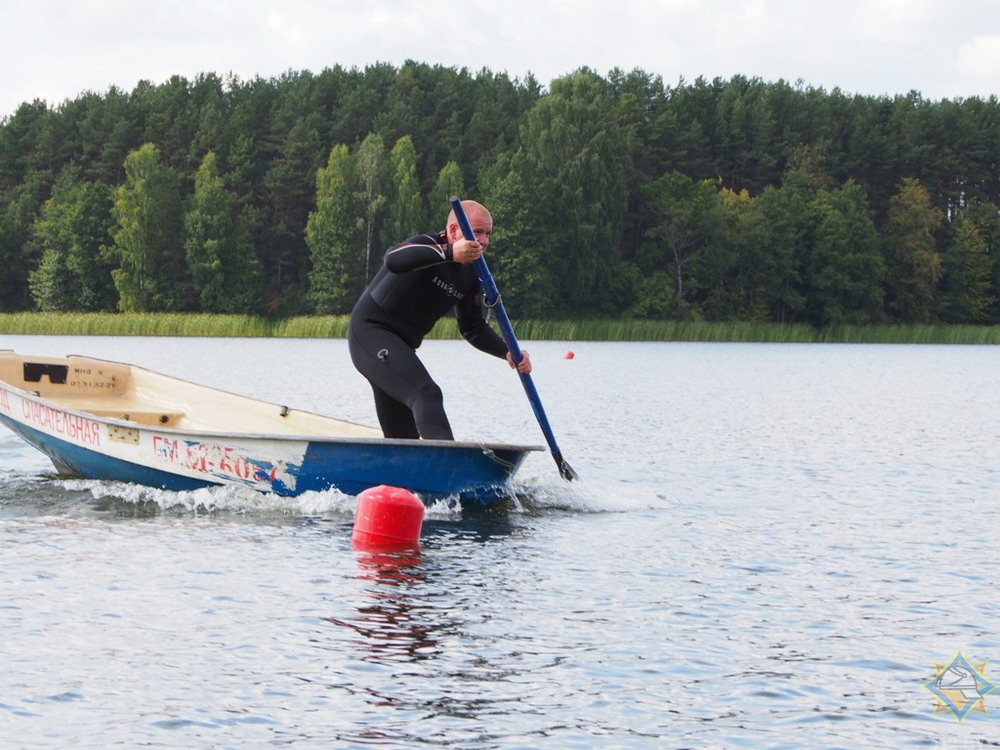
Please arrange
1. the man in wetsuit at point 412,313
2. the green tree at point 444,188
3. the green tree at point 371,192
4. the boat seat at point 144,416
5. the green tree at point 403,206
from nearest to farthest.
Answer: the man in wetsuit at point 412,313
the boat seat at point 144,416
the green tree at point 403,206
the green tree at point 371,192
the green tree at point 444,188

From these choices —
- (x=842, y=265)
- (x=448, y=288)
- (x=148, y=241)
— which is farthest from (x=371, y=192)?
(x=448, y=288)

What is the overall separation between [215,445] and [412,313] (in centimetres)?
187

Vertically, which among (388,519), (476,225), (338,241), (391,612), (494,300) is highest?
(338,241)

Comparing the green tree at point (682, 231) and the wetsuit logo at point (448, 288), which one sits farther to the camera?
the green tree at point (682, 231)

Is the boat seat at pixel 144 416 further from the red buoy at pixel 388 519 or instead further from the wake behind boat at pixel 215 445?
the red buoy at pixel 388 519

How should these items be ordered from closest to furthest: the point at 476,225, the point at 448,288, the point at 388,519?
the point at 388,519
the point at 476,225
the point at 448,288

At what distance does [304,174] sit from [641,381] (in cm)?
5270

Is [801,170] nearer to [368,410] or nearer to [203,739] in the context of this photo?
[368,410]

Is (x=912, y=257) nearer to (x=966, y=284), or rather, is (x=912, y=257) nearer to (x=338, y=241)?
(x=966, y=284)

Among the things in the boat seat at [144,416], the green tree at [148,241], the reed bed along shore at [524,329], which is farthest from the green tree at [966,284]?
the boat seat at [144,416]

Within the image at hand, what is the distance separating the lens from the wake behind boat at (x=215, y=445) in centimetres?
1012

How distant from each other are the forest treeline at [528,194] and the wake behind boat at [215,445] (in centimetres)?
5520

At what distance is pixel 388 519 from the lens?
952 cm

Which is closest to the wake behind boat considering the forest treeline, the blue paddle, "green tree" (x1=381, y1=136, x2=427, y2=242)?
the blue paddle
